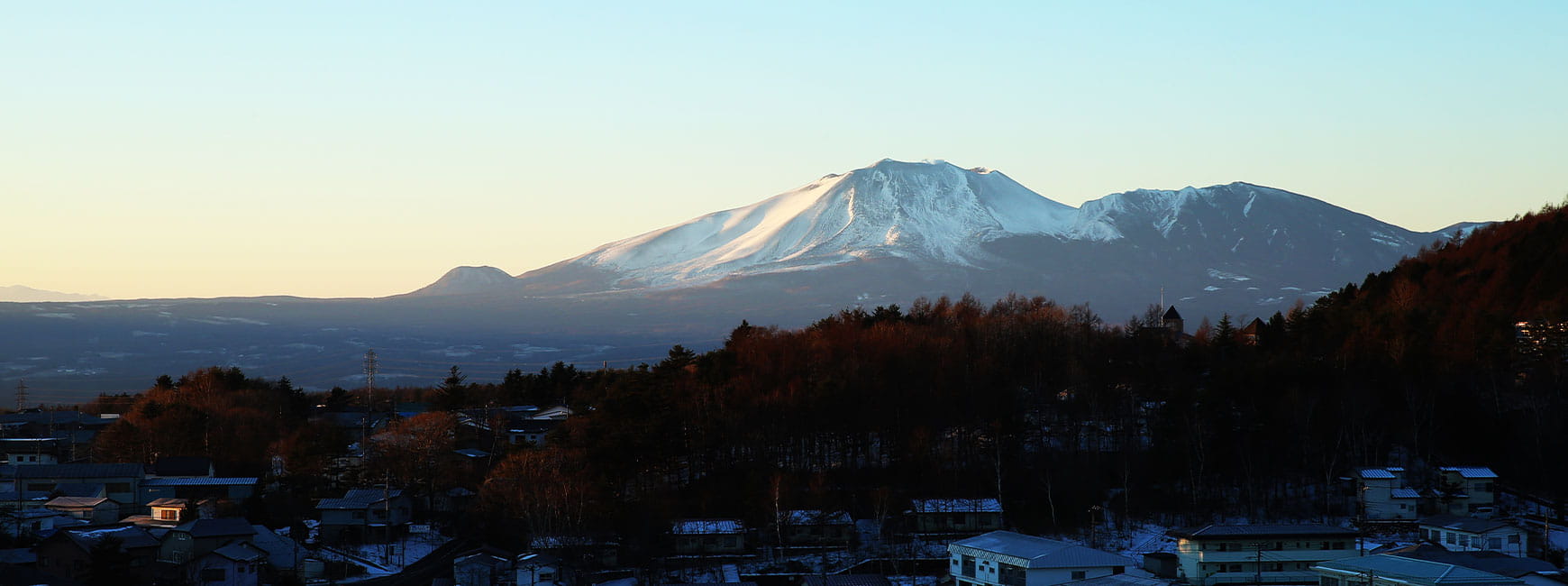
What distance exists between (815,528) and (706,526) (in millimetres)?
2542

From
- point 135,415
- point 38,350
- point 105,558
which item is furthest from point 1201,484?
point 38,350

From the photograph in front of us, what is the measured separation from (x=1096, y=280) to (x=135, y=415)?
139 meters

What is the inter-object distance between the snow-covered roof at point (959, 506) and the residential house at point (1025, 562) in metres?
3.56

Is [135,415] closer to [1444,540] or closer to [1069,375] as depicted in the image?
[1069,375]

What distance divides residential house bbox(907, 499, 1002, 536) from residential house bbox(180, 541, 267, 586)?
1504cm

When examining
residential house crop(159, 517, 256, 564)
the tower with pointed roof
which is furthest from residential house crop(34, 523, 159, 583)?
the tower with pointed roof

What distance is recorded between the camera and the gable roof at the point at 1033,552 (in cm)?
3097

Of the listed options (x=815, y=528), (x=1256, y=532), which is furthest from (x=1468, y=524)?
(x=815, y=528)

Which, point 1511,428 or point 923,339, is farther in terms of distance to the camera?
point 923,339

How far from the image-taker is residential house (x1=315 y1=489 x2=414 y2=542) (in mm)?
38469

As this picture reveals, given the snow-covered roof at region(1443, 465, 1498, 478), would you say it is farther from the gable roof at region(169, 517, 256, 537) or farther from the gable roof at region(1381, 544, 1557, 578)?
the gable roof at region(169, 517, 256, 537)

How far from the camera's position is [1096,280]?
176 meters

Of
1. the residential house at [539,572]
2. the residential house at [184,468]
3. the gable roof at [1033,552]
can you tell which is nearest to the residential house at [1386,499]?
the gable roof at [1033,552]

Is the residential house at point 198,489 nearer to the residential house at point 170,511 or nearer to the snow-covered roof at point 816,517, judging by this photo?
the residential house at point 170,511
